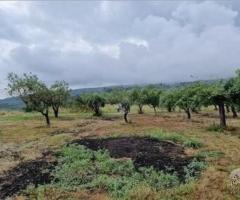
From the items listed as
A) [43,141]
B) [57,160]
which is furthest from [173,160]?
[43,141]

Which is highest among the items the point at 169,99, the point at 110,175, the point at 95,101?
the point at 95,101

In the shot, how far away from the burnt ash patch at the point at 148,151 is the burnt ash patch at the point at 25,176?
22.9 ft

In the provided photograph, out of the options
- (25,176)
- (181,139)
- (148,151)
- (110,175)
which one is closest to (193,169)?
(110,175)

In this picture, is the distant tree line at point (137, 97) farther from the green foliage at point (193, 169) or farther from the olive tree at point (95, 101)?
the green foliage at point (193, 169)

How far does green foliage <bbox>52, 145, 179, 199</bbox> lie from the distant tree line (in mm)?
30165

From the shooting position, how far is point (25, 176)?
3734cm

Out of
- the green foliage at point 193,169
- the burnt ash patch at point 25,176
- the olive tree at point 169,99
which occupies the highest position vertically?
the olive tree at point 169,99

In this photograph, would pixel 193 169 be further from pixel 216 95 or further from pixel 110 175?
pixel 216 95

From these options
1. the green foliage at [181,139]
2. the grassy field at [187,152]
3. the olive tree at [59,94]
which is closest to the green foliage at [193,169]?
the grassy field at [187,152]

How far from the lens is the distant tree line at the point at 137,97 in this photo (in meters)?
67.2

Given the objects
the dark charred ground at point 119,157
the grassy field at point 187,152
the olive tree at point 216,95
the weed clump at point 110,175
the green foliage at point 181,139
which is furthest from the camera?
the olive tree at point 216,95

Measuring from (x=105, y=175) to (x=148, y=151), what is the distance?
1162 cm

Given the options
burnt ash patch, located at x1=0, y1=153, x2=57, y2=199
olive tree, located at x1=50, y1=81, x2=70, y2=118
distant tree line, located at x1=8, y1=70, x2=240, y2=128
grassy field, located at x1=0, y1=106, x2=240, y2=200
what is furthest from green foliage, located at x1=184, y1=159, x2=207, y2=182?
olive tree, located at x1=50, y1=81, x2=70, y2=118

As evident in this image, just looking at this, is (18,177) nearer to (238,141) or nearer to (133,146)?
(133,146)
